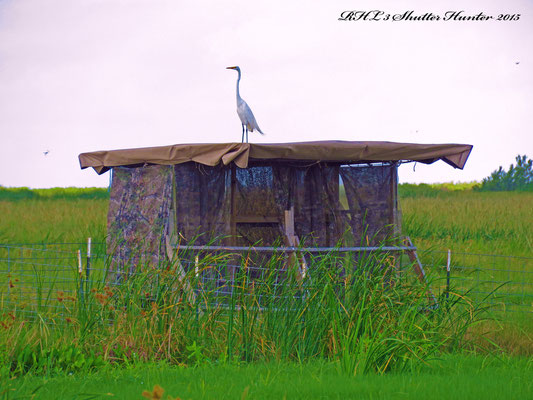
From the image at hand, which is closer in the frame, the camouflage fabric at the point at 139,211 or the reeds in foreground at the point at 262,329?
the reeds in foreground at the point at 262,329

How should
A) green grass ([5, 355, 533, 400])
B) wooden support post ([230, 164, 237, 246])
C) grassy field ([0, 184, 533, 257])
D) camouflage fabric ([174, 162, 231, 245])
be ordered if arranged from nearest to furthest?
green grass ([5, 355, 533, 400]) < camouflage fabric ([174, 162, 231, 245]) < wooden support post ([230, 164, 237, 246]) < grassy field ([0, 184, 533, 257])

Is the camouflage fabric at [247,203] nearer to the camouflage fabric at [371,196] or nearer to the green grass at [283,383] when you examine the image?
the camouflage fabric at [371,196]

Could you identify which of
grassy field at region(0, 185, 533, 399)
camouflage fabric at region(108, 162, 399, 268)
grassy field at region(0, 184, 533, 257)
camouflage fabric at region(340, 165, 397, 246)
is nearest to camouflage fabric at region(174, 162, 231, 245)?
camouflage fabric at region(108, 162, 399, 268)

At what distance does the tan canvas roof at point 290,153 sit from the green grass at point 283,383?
11.8ft

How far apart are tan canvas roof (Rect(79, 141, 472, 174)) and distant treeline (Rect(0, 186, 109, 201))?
1655 centimetres

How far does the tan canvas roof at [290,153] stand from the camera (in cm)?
820

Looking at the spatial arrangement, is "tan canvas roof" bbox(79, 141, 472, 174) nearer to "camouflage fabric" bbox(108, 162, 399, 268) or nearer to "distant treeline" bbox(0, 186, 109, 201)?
"camouflage fabric" bbox(108, 162, 399, 268)

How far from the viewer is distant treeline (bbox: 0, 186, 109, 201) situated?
89.4ft

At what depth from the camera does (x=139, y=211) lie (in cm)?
952

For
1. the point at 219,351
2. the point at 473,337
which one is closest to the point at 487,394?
the point at 219,351

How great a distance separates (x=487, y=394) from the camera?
14.4 feet

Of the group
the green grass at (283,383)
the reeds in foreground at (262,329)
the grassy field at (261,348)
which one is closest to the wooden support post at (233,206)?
the grassy field at (261,348)

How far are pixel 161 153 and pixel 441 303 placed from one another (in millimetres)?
4666

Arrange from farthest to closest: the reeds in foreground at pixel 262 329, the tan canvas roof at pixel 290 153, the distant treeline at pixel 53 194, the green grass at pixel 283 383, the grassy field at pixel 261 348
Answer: the distant treeline at pixel 53 194, the tan canvas roof at pixel 290 153, the reeds in foreground at pixel 262 329, the grassy field at pixel 261 348, the green grass at pixel 283 383
